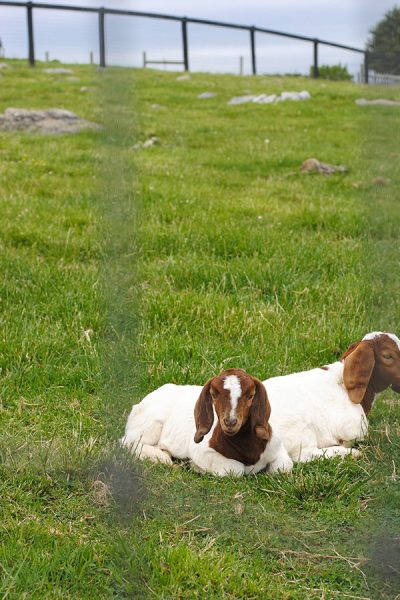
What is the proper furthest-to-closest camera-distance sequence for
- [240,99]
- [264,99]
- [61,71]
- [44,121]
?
1. [61,71]
2. [240,99]
3. [264,99]
4. [44,121]

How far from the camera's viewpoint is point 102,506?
3.03 metres

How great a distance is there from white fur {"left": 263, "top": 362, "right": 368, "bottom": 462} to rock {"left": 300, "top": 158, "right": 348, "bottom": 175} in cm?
588

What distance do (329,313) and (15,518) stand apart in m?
2.49

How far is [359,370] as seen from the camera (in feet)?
11.6

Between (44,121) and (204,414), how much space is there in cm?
933

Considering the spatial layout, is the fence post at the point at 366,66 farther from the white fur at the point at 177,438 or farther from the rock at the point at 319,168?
the rock at the point at 319,168

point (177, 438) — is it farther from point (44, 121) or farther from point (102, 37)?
point (44, 121)

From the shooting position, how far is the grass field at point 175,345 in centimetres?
263

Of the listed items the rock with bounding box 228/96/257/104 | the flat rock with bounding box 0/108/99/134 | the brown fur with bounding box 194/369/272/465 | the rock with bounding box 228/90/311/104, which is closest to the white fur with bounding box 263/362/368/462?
the brown fur with bounding box 194/369/272/465

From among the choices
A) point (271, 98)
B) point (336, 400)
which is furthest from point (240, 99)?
point (336, 400)

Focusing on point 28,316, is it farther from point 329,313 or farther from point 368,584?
point 368,584

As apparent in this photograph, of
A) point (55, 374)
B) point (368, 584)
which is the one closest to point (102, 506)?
point (368, 584)

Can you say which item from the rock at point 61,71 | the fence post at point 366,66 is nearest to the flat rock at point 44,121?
the rock at point 61,71

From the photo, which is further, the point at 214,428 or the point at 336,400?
the point at 336,400
